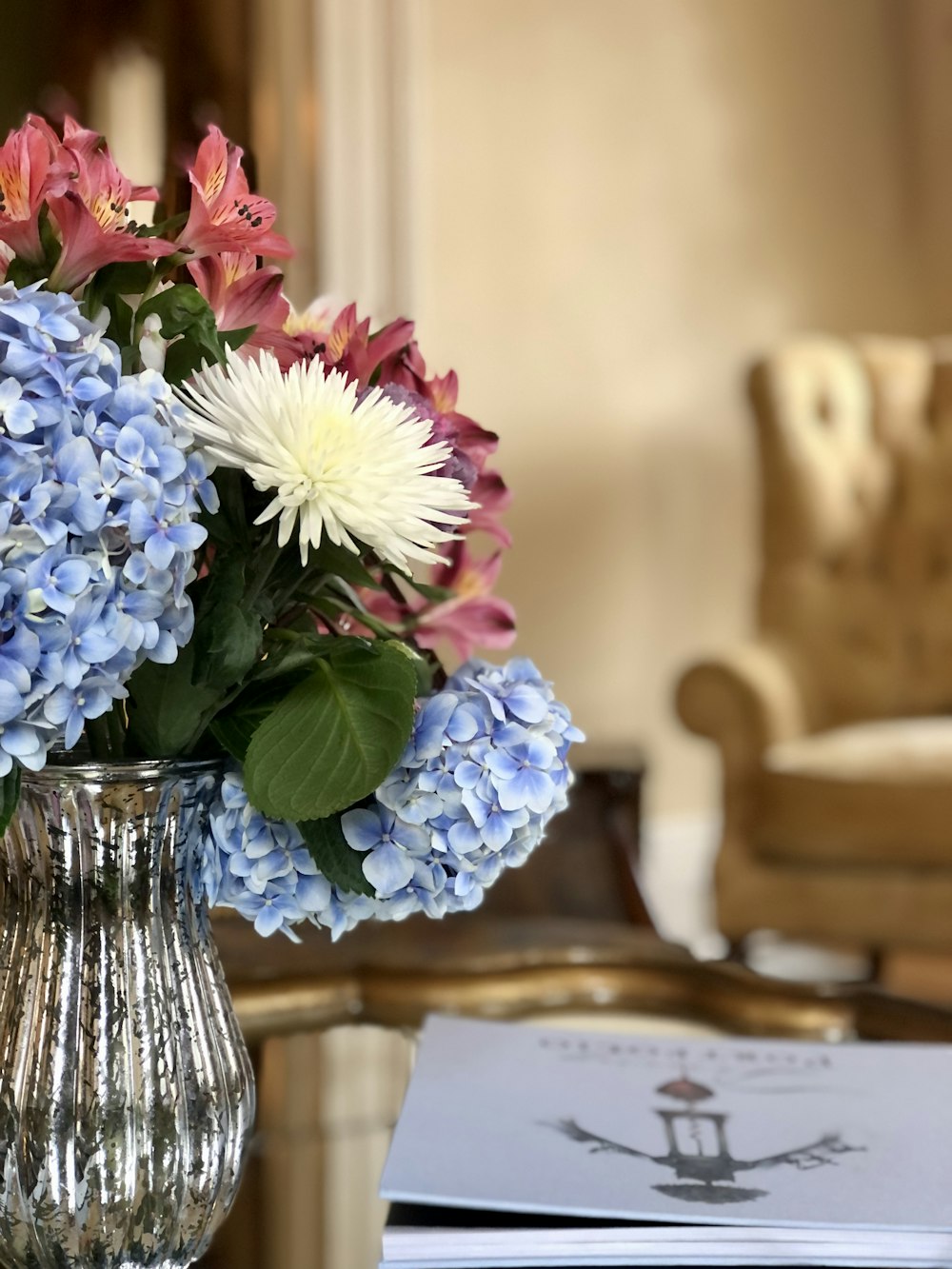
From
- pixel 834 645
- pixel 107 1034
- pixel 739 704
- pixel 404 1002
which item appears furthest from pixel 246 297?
pixel 834 645

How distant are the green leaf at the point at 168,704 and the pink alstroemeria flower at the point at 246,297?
0.38 ft

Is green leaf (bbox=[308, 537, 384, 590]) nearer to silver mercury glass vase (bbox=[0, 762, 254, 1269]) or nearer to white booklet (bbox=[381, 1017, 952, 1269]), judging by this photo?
silver mercury glass vase (bbox=[0, 762, 254, 1269])

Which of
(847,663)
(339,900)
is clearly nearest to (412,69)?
(847,663)

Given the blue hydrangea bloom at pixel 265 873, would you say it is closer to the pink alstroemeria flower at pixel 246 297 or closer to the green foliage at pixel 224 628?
→ the green foliage at pixel 224 628

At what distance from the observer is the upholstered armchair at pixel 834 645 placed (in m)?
2.27

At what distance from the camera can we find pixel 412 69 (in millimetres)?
2672

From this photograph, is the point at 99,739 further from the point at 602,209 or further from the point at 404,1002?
the point at 602,209

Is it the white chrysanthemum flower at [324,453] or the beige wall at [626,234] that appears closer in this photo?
the white chrysanthemum flower at [324,453]

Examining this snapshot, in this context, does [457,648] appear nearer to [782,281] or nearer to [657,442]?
[657,442]

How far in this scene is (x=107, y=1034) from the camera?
525 millimetres

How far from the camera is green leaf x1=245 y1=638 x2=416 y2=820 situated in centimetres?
49

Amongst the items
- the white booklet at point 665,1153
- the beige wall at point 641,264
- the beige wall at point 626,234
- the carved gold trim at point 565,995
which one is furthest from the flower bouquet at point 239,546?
the beige wall at point 641,264

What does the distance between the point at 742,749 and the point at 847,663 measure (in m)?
0.41

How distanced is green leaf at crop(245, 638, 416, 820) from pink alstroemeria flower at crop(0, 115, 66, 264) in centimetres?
18
